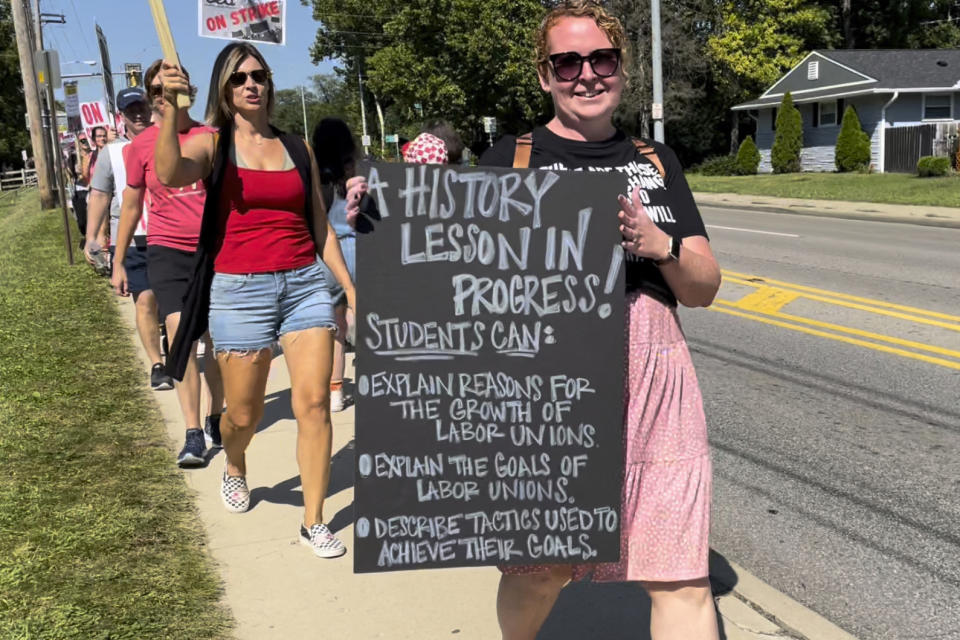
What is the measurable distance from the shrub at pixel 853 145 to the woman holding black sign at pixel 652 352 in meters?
34.0

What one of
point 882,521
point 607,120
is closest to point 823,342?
point 882,521

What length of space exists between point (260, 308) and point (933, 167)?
2763cm

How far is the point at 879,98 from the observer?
36.2m

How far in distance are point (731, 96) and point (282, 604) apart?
4603 cm

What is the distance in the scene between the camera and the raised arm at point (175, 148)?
3496 millimetres

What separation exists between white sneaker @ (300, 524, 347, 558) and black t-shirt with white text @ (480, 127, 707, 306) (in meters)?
1.97

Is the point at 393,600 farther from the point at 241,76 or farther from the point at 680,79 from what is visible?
the point at 680,79

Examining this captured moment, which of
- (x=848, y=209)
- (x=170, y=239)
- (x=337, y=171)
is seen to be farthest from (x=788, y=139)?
(x=170, y=239)

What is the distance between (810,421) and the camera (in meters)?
5.96

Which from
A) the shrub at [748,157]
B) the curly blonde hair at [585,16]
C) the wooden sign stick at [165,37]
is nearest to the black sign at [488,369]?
the curly blonde hair at [585,16]

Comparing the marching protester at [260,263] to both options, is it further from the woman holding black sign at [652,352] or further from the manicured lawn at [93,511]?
the woman holding black sign at [652,352]

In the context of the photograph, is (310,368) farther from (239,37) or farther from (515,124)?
(515,124)

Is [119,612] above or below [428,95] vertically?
below

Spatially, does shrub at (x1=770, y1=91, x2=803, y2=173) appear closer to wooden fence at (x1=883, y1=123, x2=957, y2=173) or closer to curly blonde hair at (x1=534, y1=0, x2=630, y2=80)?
wooden fence at (x1=883, y1=123, x2=957, y2=173)
